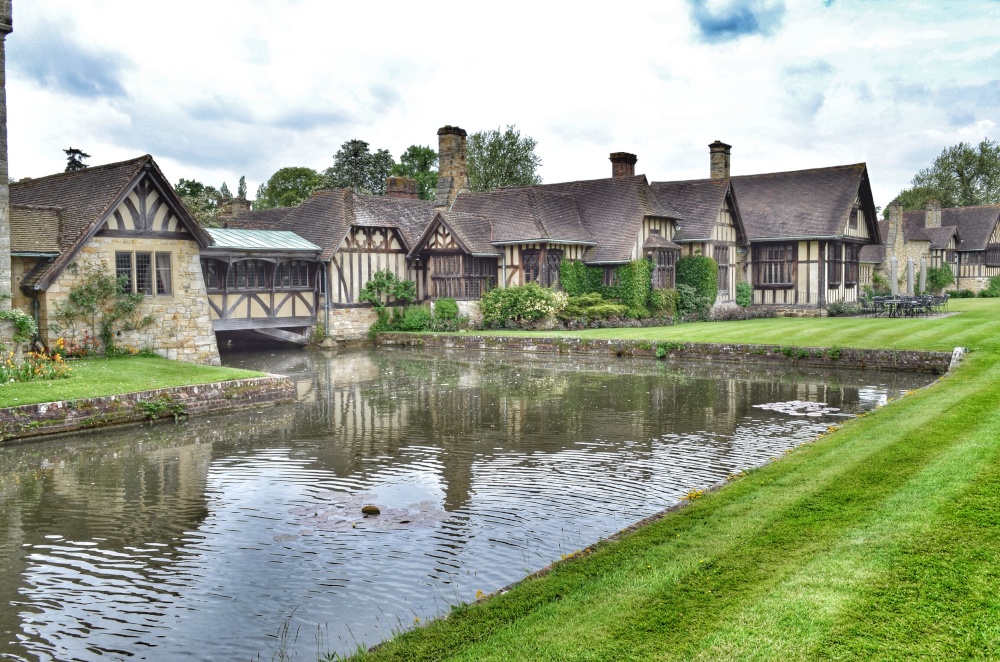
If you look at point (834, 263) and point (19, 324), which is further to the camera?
point (834, 263)

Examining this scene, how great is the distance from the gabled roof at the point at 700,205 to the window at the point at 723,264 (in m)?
1.30

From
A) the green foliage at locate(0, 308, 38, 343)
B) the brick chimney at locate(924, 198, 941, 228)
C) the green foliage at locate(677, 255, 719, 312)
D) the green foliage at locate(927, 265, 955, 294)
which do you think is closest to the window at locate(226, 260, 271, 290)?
the green foliage at locate(0, 308, 38, 343)

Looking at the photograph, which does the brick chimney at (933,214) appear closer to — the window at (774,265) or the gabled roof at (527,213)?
the window at (774,265)

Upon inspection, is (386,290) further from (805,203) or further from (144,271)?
(805,203)

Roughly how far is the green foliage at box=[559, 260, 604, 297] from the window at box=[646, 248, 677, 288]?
2.22 m

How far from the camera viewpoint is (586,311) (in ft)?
107

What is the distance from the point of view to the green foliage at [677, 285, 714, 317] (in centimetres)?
3541

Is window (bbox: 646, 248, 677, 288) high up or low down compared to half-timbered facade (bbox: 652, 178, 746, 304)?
down

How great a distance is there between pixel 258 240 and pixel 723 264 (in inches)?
821

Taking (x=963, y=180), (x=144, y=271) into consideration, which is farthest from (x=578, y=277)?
(x=963, y=180)

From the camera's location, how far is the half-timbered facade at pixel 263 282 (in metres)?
27.6

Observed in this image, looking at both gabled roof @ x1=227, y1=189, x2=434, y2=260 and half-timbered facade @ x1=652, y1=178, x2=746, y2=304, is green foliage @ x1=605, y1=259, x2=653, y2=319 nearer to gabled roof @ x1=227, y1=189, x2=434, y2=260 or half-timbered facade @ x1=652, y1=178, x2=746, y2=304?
half-timbered facade @ x1=652, y1=178, x2=746, y2=304

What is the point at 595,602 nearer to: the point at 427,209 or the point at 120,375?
A: the point at 120,375

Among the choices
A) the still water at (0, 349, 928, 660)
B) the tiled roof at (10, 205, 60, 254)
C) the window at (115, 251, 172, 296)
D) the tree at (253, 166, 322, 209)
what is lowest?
the still water at (0, 349, 928, 660)
